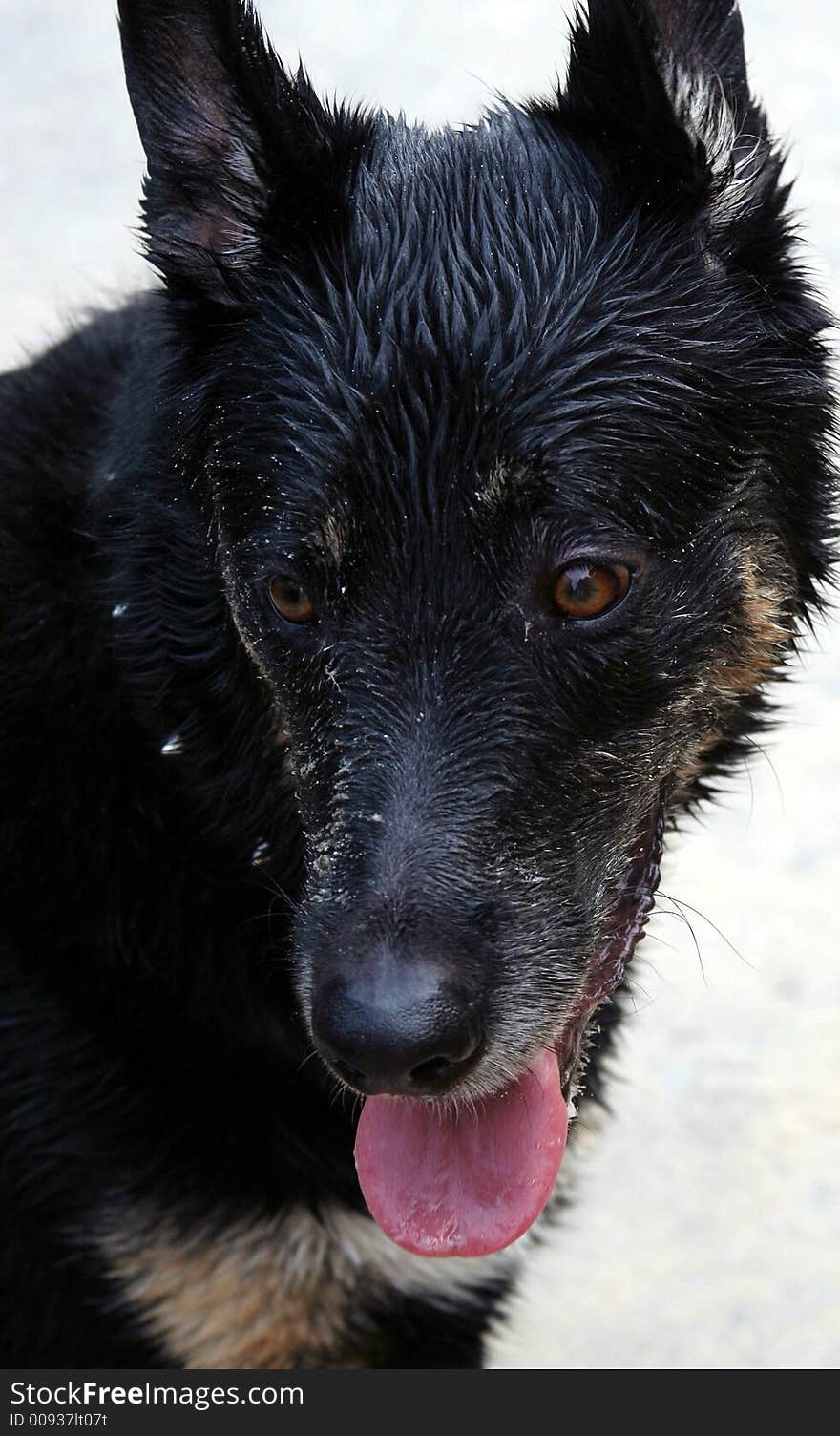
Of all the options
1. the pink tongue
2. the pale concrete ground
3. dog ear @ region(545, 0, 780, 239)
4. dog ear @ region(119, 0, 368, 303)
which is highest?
dog ear @ region(119, 0, 368, 303)

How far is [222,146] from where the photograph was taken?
2.99 metres

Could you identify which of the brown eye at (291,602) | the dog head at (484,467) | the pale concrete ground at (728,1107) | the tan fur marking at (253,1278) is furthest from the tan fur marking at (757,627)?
the tan fur marking at (253,1278)

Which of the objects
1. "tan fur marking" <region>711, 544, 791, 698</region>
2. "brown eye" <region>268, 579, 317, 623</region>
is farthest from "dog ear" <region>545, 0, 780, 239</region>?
"brown eye" <region>268, 579, 317, 623</region>

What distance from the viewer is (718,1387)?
12.7 feet

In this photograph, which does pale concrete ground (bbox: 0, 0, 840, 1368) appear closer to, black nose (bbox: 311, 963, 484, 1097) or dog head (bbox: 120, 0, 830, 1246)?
dog head (bbox: 120, 0, 830, 1246)

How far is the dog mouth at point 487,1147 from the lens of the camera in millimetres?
2936

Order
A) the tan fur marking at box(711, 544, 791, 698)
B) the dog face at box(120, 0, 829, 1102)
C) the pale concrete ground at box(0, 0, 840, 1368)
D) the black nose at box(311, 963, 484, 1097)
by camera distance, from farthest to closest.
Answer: the pale concrete ground at box(0, 0, 840, 1368) → the tan fur marking at box(711, 544, 791, 698) → the dog face at box(120, 0, 829, 1102) → the black nose at box(311, 963, 484, 1097)

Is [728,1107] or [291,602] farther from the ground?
[291,602]

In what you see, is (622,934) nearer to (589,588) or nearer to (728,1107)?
(589,588)

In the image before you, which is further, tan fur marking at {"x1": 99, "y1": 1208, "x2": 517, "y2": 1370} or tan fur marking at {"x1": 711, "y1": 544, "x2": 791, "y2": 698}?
tan fur marking at {"x1": 99, "y1": 1208, "x2": 517, "y2": 1370}

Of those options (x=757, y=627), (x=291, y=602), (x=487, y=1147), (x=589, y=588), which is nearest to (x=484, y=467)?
(x=589, y=588)

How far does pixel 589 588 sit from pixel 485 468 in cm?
24

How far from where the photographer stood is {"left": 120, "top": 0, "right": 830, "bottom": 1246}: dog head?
2736 millimetres

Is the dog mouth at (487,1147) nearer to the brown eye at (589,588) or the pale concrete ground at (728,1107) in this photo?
the brown eye at (589,588)
